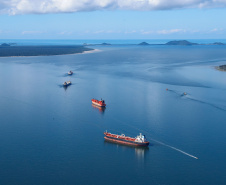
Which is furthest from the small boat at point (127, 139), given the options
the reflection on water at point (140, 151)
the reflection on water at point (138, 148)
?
the reflection on water at point (140, 151)

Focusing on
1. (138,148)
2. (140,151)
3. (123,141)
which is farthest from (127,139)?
(140,151)

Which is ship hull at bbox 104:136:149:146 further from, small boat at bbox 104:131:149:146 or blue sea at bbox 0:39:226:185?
blue sea at bbox 0:39:226:185

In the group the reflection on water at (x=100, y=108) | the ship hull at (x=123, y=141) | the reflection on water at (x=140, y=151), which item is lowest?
the reflection on water at (x=140, y=151)

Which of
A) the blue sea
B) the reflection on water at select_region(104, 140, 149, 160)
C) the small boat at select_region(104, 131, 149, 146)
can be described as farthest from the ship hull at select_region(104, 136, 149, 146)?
the blue sea

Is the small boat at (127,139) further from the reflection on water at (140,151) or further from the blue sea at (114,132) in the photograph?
the blue sea at (114,132)

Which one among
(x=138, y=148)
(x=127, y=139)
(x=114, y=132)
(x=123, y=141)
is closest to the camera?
(x=138, y=148)

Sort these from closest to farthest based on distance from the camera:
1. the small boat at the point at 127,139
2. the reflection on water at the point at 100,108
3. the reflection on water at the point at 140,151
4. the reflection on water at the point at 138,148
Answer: the reflection on water at the point at 140,151 < the reflection on water at the point at 138,148 < the small boat at the point at 127,139 < the reflection on water at the point at 100,108

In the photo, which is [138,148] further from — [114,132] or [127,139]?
[114,132]

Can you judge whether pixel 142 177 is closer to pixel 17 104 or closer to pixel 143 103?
pixel 143 103
